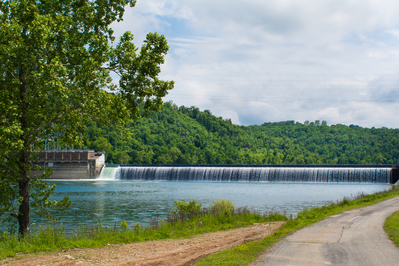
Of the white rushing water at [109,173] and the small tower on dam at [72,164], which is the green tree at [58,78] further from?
the small tower on dam at [72,164]

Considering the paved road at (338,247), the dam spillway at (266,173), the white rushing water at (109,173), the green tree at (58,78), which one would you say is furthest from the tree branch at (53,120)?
the white rushing water at (109,173)

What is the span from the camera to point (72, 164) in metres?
71.4

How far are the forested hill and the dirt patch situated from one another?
85.4 meters

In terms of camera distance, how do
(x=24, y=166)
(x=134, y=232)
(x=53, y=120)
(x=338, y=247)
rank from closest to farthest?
(x=338, y=247) → (x=24, y=166) → (x=53, y=120) → (x=134, y=232)

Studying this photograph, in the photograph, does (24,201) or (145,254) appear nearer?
(145,254)

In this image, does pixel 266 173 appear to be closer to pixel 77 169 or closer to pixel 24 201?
pixel 77 169

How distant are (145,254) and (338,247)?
4996 mm

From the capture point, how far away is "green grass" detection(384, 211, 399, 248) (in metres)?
9.86

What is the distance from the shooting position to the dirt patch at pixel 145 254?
821cm

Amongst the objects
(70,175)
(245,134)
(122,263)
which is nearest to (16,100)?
(122,263)

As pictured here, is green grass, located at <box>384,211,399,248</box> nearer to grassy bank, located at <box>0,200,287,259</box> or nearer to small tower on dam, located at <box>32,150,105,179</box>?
grassy bank, located at <box>0,200,287,259</box>

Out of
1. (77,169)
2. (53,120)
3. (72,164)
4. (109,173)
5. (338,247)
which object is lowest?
(109,173)

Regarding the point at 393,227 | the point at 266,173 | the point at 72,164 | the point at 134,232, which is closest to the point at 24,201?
the point at 134,232

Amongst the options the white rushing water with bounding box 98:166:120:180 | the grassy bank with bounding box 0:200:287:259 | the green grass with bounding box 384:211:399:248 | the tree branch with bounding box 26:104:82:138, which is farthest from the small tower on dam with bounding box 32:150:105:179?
the green grass with bounding box 384:211:399:248
